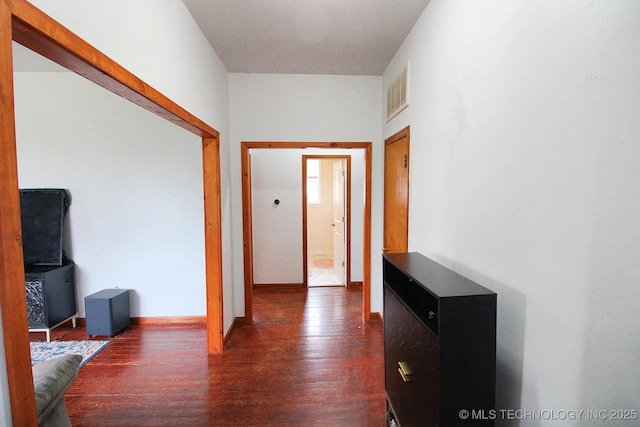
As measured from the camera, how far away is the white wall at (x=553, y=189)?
72 centimetres

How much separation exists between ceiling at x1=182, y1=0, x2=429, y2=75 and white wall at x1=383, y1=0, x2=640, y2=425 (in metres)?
0.69

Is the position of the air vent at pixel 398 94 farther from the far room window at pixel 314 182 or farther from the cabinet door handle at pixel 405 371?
the far room window at pixel 314 182

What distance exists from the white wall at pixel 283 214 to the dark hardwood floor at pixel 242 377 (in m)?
1.12

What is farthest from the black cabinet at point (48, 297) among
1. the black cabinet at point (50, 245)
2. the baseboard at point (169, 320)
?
the baseboard at point (169, 320)

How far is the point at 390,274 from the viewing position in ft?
5.41

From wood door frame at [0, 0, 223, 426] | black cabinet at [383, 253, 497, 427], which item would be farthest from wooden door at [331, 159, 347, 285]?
wood door frame at [0, 0, 223, 426]

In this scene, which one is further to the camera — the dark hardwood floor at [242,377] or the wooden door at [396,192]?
the wooden door at [396,192]

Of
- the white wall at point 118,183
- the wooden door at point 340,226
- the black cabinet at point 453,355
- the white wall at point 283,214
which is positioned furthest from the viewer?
the wooden door at point 340,226

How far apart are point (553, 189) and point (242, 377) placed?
92.7 inches

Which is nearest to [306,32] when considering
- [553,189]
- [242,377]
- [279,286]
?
[553,189]

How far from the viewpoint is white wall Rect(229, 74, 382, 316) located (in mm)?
2898

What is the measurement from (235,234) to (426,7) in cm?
263

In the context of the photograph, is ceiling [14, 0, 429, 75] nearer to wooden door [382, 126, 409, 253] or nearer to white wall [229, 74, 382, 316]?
white wall [229, 74, 382, 316]

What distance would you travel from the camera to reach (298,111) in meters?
2.93
